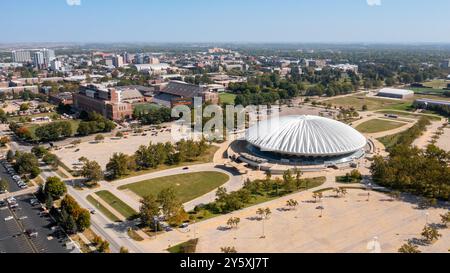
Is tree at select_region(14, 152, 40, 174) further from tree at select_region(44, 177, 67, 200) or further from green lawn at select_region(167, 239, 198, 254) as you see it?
green lawn at select_region(167, 239, 198, 254)

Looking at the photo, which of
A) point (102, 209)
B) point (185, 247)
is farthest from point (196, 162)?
point (185, 247)

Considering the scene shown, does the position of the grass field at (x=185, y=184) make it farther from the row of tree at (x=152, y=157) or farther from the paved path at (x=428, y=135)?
the paved path at (x=428, y=135)

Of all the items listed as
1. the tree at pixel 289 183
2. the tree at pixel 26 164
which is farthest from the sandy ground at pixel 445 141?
the tree at pixel 26 164

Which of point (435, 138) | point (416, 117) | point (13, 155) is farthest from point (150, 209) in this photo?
point (416, 117)

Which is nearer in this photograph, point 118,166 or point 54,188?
point 54,188

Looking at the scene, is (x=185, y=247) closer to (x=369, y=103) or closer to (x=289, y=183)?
(x=289, y=183)
